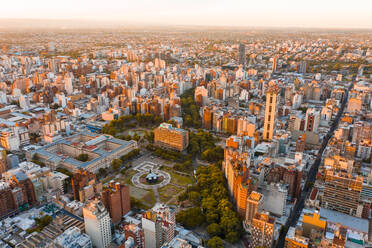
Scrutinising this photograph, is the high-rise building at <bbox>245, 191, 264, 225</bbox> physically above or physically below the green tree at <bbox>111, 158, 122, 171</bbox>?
above

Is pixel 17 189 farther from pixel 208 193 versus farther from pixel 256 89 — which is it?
pixel 256 89

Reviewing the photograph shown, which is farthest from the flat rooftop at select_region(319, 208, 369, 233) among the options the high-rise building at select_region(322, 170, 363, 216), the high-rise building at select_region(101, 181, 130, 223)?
the high-rise building at select_region(101, 181, 130, 223)

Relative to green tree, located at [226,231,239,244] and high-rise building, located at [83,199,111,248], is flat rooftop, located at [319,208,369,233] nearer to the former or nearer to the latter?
green tree, located at [226,231,239,244]

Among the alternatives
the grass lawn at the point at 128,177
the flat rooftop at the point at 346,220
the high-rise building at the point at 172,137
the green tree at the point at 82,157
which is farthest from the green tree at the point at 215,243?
the green tree at the point at 82,157

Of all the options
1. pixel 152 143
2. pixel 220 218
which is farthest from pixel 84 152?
pixel 220 218

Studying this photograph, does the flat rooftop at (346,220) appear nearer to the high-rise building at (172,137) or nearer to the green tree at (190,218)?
the green tree at (190,218)

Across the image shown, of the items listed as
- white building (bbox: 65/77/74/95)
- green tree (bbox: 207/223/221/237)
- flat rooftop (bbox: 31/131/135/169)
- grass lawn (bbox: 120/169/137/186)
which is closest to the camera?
green tree (bbox: 207/223/221/237)
